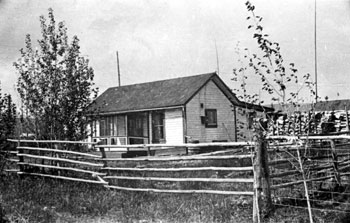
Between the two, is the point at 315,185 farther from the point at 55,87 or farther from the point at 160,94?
the point at 160,94

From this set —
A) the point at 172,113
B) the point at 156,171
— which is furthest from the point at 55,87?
the point at 172,113

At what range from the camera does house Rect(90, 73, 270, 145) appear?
2497 centimetres

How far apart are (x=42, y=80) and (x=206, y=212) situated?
8.57 metres

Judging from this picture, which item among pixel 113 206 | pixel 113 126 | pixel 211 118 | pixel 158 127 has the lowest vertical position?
pixel 113 206

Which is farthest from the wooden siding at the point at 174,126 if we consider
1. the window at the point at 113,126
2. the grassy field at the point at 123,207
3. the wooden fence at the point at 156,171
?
the grassy field at the point at 123,207

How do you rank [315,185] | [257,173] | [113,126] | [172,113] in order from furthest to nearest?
[113,126] → [172,113] → [315,185] → [257,173]

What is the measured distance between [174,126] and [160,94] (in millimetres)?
2801

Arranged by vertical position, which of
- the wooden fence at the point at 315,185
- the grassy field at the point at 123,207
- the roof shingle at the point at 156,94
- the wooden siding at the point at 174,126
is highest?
the roof shingle at the point at 156,94

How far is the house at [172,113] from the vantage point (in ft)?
81.9

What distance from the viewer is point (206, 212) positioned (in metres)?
8.04

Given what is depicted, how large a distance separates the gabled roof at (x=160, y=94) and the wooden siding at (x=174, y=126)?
711mm

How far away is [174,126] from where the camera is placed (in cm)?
2511

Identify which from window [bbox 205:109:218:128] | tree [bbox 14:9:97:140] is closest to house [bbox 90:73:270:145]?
window [bbox 205:109:218:128]

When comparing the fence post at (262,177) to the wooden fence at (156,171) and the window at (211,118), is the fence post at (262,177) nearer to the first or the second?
the wooden fence at (156,171)
